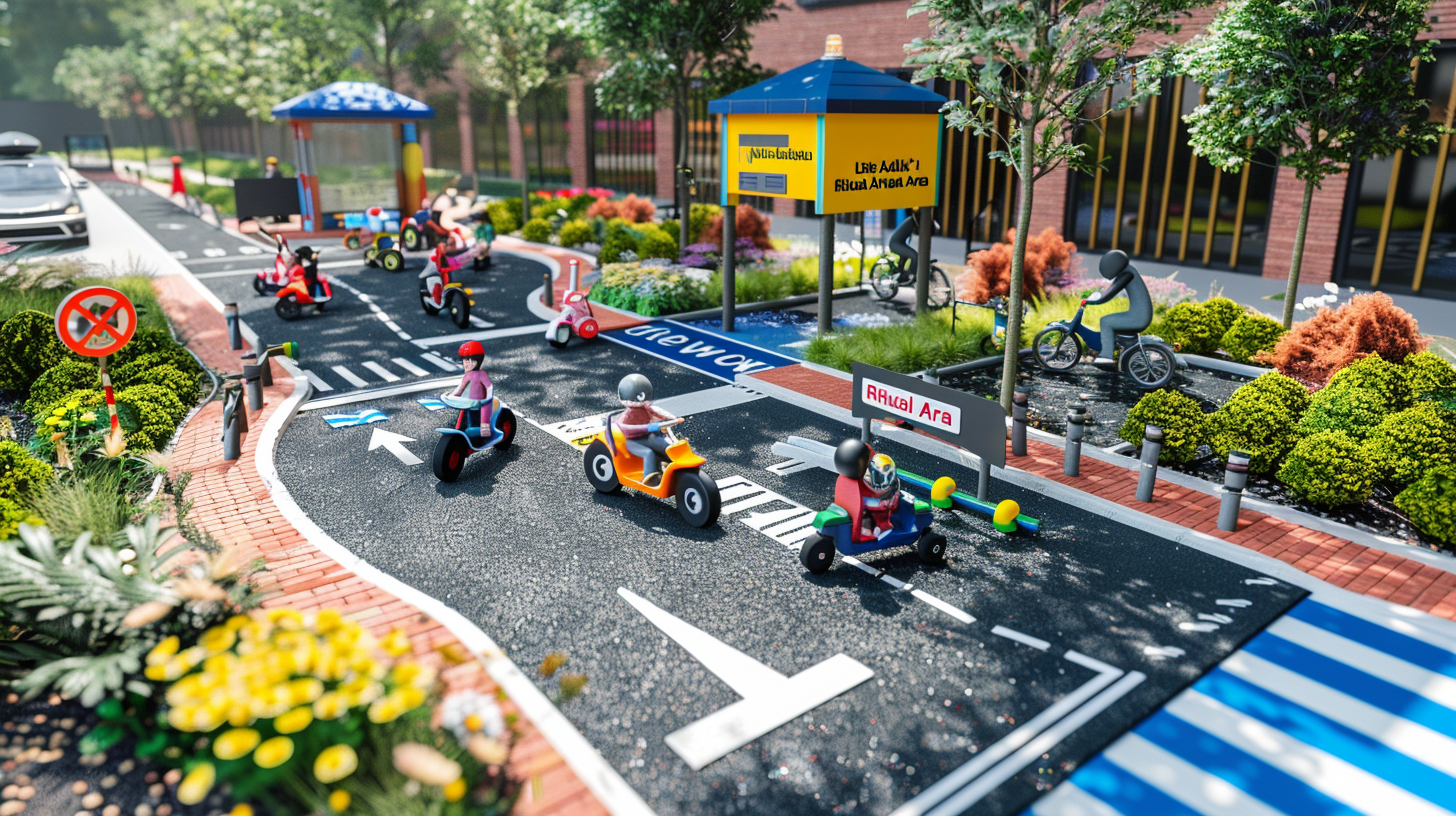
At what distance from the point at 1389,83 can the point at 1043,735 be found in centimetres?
1074

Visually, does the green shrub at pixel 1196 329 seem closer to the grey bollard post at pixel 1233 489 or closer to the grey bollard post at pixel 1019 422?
the grey bollard post at pixel 1019 422

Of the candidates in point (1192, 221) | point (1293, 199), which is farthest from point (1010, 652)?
point (1192, 221)

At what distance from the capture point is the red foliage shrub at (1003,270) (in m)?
15.4

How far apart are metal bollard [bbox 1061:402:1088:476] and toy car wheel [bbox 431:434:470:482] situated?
20.1ft

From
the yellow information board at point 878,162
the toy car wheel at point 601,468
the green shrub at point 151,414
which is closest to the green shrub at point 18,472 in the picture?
the green shrub at point 151,414

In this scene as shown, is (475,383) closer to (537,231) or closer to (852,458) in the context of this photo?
(852,458)

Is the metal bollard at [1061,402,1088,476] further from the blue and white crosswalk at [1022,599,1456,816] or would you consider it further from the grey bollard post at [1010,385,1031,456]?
the blue and white crosswalk at [1022,599,1456,816]

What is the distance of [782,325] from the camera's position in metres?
16.4

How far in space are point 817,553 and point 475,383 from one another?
427 centimetres

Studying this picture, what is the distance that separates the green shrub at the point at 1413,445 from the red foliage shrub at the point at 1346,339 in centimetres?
235

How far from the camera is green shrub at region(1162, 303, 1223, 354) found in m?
13.5

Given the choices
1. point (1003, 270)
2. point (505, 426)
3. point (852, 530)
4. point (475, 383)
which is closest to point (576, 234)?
point (1003, 270)

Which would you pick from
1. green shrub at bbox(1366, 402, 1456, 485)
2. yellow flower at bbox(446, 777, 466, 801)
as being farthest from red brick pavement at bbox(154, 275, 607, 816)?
green shrub at bbox(1366, 402, 1456, 485)

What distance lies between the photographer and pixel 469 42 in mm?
33312
